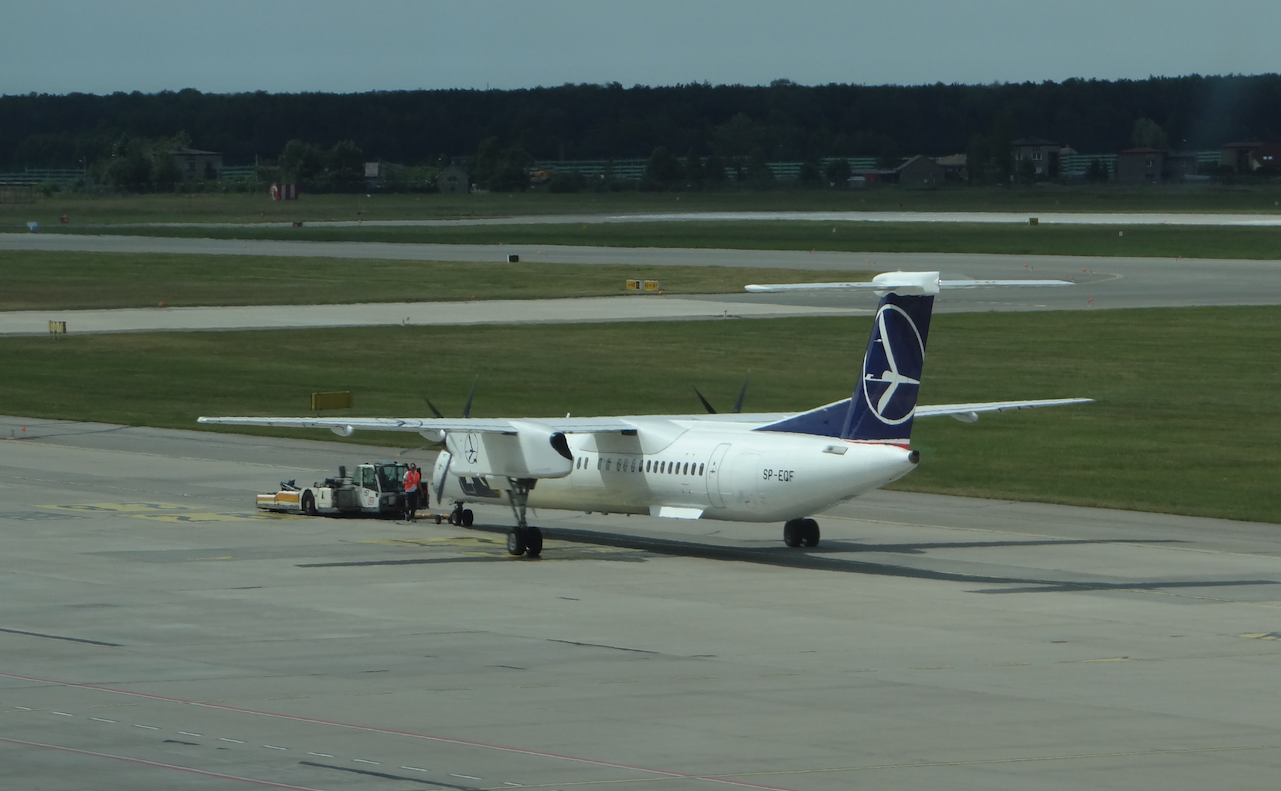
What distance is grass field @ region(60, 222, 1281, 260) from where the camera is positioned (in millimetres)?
133625

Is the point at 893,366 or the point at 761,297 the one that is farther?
the point at 761,297

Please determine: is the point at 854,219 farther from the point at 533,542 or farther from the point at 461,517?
the point at 533,542

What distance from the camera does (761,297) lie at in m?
103

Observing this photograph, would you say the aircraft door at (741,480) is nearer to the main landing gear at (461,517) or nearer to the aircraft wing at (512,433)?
the aircraft wing at (512,433)

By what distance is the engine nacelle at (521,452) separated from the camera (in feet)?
118

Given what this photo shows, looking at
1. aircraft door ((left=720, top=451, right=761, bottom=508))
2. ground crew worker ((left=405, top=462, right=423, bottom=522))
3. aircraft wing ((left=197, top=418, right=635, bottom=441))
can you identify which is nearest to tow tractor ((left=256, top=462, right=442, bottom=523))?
ground crew worker ((left=405, top=462, right=423, bottom=522))

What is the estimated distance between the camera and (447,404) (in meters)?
59.7

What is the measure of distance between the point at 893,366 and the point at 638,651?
9.22 m

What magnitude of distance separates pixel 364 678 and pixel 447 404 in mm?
35872

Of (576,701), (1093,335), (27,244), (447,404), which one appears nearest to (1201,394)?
(1093,335)

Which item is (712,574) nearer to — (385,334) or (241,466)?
(241,466)

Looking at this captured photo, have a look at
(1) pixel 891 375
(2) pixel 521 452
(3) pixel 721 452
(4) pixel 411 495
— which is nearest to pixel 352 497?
(4) pixel 411 495

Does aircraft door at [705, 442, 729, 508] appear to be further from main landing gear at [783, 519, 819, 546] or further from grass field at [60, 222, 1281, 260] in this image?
grass field at [60, 222, 1281, 260]

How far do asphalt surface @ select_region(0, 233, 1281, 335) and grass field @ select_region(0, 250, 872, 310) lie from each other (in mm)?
3465
